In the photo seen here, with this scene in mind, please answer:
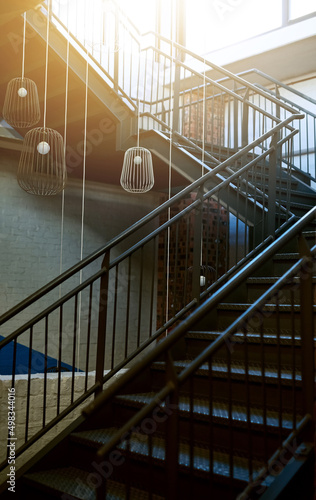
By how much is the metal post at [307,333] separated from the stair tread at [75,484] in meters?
0.80

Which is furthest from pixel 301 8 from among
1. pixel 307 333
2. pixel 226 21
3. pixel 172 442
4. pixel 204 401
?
pixel 172 442

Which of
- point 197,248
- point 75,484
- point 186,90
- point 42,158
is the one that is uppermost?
point 186,90

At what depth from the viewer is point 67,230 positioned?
7.41 metres

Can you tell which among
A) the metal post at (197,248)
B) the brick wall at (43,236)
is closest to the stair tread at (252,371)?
the metal post at (197,248)

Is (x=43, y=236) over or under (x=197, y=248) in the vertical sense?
over

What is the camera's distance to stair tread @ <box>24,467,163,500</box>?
2.54 m

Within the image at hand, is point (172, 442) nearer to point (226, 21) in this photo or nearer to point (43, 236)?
point (43, 236)

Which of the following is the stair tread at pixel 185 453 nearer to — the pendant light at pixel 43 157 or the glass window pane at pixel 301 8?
the pendant light at pixel 43 157

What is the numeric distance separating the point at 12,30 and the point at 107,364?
14.7 ft

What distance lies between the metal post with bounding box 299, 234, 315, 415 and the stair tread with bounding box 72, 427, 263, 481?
0.38 m

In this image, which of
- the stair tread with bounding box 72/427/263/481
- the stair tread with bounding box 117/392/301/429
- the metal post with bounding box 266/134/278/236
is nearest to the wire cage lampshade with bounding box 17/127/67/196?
the metal post with bounding box 266/134/278/236

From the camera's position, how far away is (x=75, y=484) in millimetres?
2746

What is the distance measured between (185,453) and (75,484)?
1.90ft

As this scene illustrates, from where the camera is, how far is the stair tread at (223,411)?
102 inches
